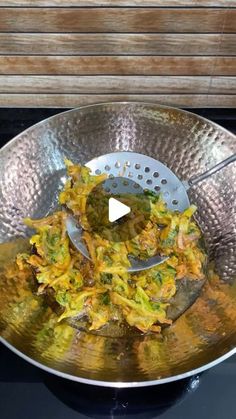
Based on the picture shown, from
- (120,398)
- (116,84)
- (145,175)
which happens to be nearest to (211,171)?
(145,175)

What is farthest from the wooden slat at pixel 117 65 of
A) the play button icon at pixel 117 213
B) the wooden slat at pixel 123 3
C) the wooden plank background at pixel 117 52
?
the play button icon at pixel 117 213

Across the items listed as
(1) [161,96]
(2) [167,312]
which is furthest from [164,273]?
(1) [161,96]

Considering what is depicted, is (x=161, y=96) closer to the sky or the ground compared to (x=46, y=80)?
closer to the ground

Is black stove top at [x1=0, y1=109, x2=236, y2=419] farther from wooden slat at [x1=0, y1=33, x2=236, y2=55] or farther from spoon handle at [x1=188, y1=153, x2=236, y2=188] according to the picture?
wooden slat at [x1=0, y1=33, x2=236, y2=55]

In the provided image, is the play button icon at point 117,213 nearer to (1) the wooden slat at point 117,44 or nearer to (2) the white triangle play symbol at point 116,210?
(2) the white triangle play symbol at point 116,210

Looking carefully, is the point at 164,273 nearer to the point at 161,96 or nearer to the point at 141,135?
the point at 141,135

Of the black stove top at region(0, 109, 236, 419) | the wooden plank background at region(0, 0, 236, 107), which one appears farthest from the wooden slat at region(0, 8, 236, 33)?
the black stove top at region(0, 109, 236, 419)
